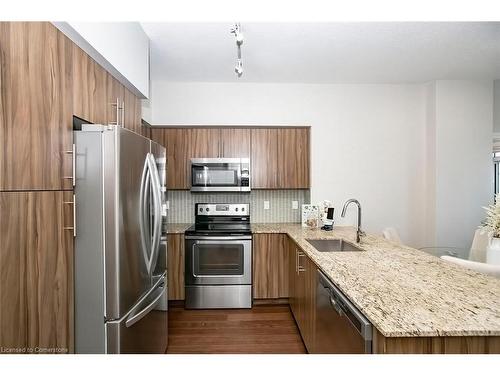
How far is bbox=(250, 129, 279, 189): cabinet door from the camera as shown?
3.36 meters

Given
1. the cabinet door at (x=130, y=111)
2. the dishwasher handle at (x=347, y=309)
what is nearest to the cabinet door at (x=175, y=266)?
the cabinet door at (x=130, y=111)

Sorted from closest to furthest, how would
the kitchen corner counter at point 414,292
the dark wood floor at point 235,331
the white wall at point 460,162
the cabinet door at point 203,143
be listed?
the kitchen corner counter at point 414,292 → the dark wood floor at point 235,331 → the white wall at point 460,162 → the cabinet door at point 203,143

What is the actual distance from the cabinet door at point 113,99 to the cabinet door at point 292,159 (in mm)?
1952

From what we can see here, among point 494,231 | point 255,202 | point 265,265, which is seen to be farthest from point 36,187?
point 255,202

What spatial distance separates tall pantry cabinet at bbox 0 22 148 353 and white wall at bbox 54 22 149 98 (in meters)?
0.08

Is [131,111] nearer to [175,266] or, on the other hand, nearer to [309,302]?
[175,266]

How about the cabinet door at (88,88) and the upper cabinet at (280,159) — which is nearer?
the cabinet door at (88,88)

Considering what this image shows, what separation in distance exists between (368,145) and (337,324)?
2.61 m

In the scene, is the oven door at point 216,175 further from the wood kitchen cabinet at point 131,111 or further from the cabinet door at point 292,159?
the wood kitchen cabinet at point 131,111

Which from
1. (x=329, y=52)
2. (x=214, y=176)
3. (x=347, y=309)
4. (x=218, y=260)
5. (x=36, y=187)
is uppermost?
(x=329, y=52)

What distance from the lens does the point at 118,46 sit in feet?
5.58

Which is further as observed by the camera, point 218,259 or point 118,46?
point 218,259

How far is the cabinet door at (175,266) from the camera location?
3.08 meters
